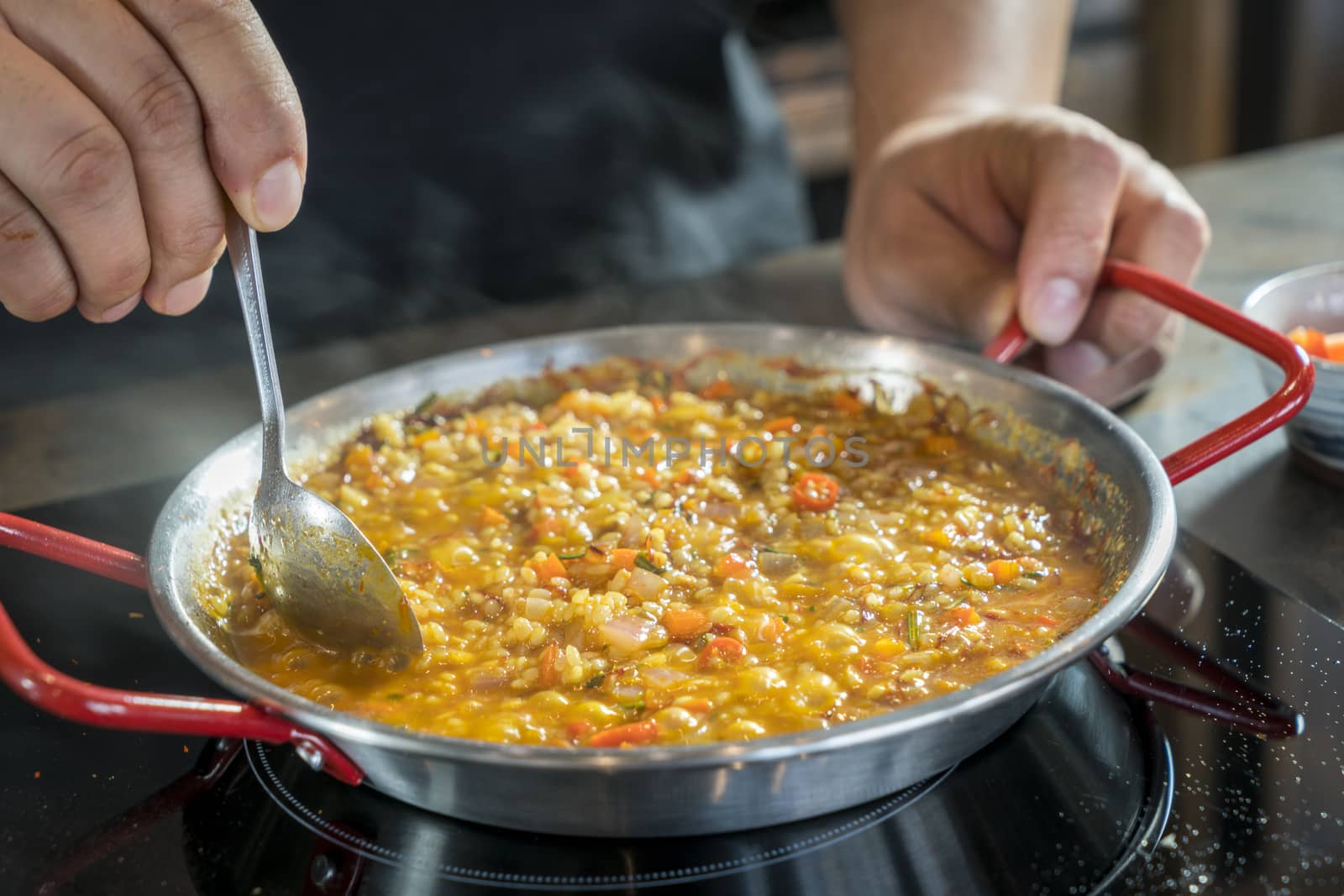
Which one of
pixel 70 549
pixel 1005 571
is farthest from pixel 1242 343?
pixel 70 549

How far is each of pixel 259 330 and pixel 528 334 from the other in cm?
129

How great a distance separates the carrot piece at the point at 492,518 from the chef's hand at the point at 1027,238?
968 millimetres

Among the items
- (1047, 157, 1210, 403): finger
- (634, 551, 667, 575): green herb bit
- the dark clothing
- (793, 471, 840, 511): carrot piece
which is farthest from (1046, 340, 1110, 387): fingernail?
the dark clothing

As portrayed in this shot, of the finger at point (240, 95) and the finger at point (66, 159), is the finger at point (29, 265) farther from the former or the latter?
the finger at point (240, 95)

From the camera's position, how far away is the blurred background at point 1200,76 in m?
5.90

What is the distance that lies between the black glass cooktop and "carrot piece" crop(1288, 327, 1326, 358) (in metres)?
0.65

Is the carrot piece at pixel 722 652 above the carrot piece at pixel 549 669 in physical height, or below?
above

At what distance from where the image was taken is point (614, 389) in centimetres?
216

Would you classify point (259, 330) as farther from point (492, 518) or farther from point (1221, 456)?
point (1221, 456)

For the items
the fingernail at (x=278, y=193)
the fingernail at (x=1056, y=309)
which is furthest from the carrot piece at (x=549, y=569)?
the fingernail at (x=1056, y=309)

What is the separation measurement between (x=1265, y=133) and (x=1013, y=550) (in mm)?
5775

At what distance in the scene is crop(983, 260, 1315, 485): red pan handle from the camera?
4.83 feet

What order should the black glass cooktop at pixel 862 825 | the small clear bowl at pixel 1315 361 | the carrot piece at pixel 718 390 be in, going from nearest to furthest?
1. the black glass cooktop at pixel 862 825
2. the small clear bowl at pixel 1315 361
3. the carrot piece at pixel 718 390

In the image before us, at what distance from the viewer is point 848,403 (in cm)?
203
